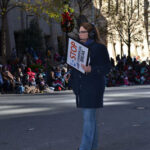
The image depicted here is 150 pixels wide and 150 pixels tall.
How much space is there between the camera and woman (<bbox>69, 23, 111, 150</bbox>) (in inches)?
206

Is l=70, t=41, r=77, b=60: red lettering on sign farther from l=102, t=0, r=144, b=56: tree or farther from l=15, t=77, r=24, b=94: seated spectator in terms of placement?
l=102, t=0, r=144, b=56: tree

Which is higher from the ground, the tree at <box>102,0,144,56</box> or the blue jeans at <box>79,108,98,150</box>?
the tree at <box>102,0,144,56</box>

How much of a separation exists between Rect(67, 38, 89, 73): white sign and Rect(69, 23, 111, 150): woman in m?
0.07

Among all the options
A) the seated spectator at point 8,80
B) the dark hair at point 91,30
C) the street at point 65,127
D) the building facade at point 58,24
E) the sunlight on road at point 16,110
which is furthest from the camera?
the building facade at point 58,24

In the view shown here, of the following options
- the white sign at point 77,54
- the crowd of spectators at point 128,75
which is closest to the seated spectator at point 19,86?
Answer: the crowd of spectators at point 128,75

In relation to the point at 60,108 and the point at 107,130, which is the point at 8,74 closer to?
the point at 60,108

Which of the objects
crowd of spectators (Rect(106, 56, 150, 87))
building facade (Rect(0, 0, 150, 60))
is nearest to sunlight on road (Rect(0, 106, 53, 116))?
crowd of spectators (Rect(106, 56, 150, 87))

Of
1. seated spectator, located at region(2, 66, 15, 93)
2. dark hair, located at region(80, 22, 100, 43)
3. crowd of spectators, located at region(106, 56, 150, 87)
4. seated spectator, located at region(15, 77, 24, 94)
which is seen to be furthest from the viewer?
crowd of spectators, located at region(106, 56, 150, 87)

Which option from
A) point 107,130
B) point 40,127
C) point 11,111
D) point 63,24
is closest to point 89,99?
point 107,130

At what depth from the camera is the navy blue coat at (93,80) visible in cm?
522

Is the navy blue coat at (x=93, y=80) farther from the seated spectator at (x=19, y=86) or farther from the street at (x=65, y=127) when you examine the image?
the seated spectator at (x=19, y=86)

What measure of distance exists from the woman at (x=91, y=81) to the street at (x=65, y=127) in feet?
2.24

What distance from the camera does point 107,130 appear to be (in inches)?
290

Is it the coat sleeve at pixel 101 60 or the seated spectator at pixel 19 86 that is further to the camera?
the seated spectator at pixel 19 86
